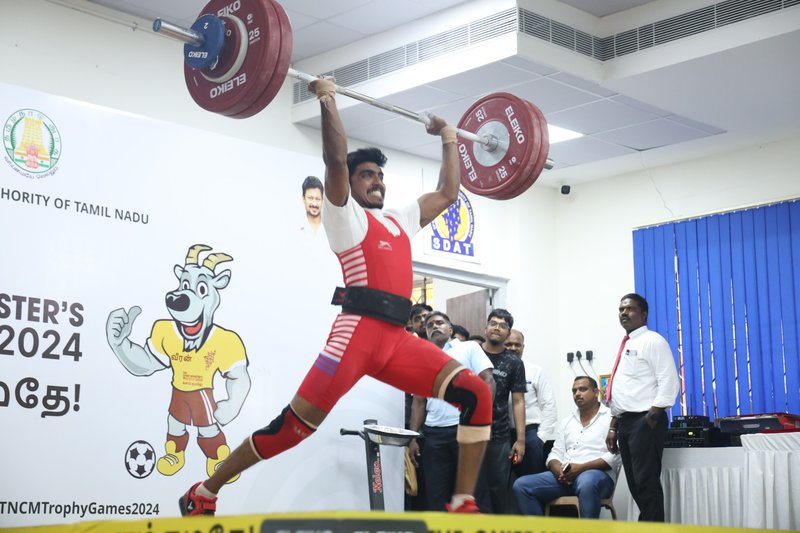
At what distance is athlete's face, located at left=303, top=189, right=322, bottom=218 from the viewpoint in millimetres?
6828

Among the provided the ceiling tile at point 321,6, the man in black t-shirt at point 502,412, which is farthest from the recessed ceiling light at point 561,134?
the ceiling tile at point 321,6

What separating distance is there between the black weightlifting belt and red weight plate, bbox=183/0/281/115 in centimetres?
92

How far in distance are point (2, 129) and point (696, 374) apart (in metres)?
5.85

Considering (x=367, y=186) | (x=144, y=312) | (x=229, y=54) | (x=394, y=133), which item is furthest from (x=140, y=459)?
(x=394, y=133)

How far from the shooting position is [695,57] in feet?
22.6

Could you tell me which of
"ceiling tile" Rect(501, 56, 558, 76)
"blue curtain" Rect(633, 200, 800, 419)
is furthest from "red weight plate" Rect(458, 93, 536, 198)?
"blue curtain" Rect(633, 200, 800, 419)

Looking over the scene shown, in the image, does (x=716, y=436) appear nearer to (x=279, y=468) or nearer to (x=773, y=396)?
(x=773, y=396)

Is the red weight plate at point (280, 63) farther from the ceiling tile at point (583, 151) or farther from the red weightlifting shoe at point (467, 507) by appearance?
the ceiling tile at point (583, 151)

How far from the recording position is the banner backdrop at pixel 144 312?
17.4 feet

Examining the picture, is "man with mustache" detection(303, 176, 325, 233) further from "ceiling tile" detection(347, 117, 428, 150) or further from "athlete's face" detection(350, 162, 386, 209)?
"athlete's face" detection(350, 162, 386, 209)

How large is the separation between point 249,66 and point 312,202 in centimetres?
277

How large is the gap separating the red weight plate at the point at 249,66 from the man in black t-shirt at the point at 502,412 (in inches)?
135

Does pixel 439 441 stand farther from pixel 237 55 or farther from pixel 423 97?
pixel 237 55

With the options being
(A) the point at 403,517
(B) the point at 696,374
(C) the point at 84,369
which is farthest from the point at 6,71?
(B) the point at 696,374
